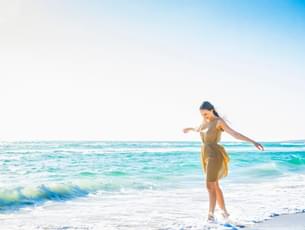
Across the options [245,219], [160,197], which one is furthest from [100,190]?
[245,219]

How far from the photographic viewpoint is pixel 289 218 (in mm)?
7738

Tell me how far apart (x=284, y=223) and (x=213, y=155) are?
1.48 metres

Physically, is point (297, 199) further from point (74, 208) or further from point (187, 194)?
point (74, 208)

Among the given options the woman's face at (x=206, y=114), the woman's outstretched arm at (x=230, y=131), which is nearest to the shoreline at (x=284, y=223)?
the woman's outstretched arm at (x=230, y=131)

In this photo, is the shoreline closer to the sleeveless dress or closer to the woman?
the woman

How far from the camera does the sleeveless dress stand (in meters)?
7.24

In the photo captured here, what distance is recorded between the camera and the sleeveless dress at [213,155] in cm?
724

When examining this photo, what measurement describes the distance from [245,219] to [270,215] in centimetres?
65

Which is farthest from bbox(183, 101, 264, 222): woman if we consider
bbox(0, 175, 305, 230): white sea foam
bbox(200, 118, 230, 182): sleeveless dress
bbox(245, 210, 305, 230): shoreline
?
bbox(245, 210, 305, 230): shoreline

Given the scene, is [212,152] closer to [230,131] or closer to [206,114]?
[230,131]

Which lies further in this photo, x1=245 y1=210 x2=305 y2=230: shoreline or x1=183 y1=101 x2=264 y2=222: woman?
x1=183 y1=101 x2=264 y2=222: woman

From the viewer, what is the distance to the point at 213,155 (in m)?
7.27

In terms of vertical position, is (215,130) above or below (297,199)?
above

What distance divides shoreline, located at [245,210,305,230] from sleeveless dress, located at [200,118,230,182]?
35.8 inches
